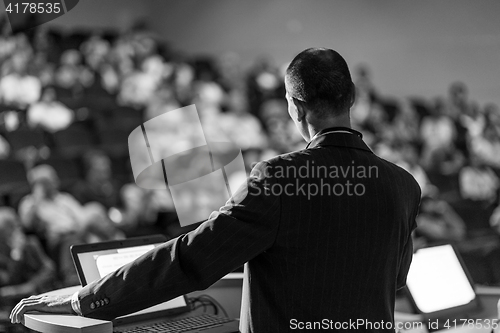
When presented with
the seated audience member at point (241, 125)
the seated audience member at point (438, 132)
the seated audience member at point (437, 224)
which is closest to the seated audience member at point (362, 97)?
the seated audience member at point (438, 132)

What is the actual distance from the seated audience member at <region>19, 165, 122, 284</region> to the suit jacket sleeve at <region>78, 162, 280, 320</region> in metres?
2.08

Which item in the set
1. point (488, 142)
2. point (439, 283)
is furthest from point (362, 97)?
point (439, 283)

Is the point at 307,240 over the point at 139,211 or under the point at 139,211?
over

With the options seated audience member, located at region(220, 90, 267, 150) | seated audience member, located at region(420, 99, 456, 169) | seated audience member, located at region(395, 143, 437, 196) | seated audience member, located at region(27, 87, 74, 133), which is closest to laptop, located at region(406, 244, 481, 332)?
seated audience member, located at region(395, 143, 437, 196)

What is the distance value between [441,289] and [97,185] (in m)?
2.84

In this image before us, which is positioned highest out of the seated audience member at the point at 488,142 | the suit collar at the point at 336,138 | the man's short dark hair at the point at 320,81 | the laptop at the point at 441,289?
the man's short dark hair at the point at 320,81

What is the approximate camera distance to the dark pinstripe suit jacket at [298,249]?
0.90 meters

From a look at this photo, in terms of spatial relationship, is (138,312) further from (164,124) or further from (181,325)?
(164,124)

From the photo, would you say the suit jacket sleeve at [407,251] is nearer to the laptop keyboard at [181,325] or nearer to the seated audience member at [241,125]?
the laptop keyboard at [181,325]

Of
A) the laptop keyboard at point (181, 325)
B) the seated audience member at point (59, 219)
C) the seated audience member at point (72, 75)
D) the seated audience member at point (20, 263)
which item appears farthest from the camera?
the seated audience member at point (72, 75)

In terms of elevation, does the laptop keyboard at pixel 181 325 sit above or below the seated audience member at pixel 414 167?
above

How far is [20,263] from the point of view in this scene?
2.88 m

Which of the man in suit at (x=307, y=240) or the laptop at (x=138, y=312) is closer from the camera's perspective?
the man in suit at (x=307, y=240)

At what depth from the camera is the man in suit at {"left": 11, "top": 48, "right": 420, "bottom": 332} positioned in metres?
0.90
